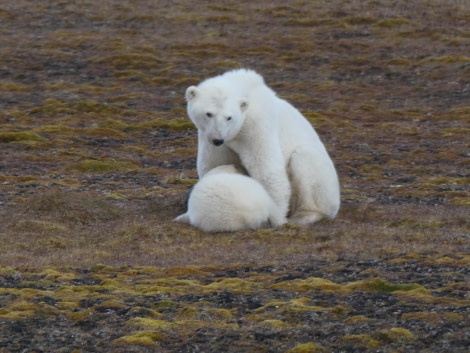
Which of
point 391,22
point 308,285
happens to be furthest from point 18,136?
point 391,22

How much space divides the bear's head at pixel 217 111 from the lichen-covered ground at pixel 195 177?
1309 mm

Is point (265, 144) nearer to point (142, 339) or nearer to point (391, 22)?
point (142, 339)

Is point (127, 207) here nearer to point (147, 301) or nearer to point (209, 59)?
point (147, 301)

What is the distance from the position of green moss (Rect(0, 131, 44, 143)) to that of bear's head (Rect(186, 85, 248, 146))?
405 inches

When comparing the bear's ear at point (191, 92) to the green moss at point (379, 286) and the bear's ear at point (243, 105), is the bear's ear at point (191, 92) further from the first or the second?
the green moss at point (379, 286)

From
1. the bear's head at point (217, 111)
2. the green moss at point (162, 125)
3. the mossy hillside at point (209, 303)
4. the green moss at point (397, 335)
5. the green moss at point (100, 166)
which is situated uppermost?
the bear's head at point (217, 111)

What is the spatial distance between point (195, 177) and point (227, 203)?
6.13 meters

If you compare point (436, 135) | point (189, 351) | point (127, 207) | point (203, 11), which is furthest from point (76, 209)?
point (203, 11)

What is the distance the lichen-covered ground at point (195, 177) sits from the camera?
8867mm

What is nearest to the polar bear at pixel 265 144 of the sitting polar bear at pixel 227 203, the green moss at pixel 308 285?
the sitting polar bear at pixel 227 203

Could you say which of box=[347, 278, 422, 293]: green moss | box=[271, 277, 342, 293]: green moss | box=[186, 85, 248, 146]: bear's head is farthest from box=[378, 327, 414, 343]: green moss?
box=[186, 85, 248, 146]: bear's head

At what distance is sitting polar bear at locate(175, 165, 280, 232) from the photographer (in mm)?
12914

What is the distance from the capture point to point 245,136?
13617 millimetres

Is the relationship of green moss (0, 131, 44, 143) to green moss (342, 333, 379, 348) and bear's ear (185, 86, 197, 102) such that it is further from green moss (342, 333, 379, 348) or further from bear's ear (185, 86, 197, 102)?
green moss (342, 333, 379, 348)
